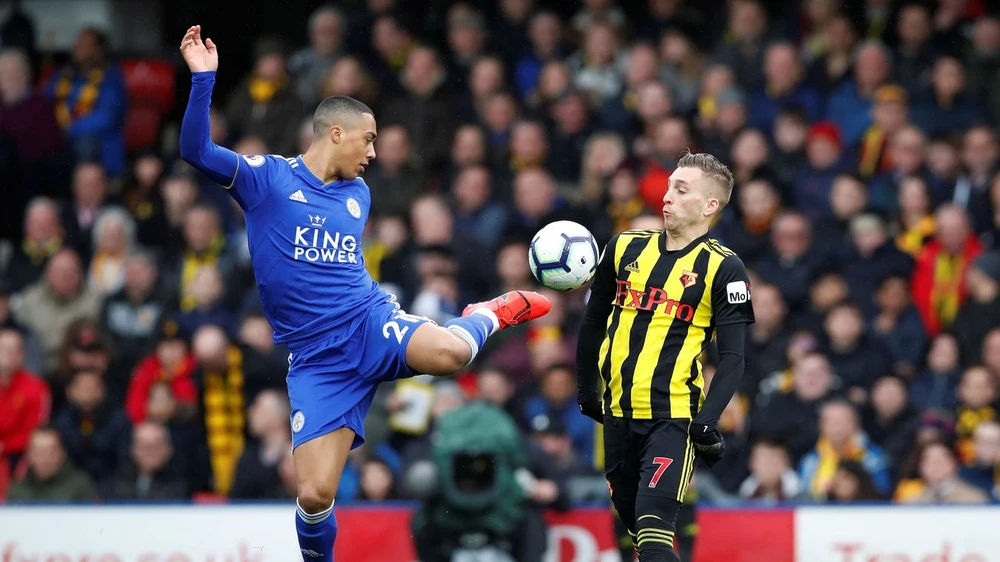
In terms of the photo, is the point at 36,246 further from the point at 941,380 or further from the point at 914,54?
the point at 914,54

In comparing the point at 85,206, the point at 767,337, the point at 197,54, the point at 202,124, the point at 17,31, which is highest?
the point at 17,31

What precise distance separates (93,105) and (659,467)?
8413 mm

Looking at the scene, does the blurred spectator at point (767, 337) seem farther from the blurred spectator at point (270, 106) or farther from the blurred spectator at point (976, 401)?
the blurred spectator at point (270, 106)

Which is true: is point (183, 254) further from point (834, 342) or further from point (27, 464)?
point (834, 342)

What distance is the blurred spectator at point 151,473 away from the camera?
10484 millimetres

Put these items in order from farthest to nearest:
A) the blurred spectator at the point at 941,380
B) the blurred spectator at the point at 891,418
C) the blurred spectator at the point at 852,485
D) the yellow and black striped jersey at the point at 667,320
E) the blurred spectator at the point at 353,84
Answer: the blurred spectator at the point at 353,84 < the blurred spectator at the point at 941,380 < the blurred spectator at the point at 891,418 < the blurred spectator at the point at 852,485 < the yellow and black striped jersey at the point at 667,320

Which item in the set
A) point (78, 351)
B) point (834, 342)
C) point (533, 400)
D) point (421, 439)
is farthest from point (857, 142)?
point (78, 351)

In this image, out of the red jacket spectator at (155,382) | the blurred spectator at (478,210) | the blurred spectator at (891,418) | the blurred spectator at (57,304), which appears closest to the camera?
the blurred spectator at (891,418)

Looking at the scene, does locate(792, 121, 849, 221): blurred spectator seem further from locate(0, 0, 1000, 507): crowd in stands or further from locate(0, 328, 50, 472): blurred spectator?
locate(0, 328, 50, 472): blurred spectator

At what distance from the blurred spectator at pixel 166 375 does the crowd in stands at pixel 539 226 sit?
0.08 ft

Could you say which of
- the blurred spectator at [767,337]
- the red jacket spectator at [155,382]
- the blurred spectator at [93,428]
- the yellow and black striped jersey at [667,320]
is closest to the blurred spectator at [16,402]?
the blurred spectator at [93,428]

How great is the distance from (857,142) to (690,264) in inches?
216

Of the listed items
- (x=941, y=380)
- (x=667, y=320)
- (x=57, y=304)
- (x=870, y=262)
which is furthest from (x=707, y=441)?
(x=57, y=304)

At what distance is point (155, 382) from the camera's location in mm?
11227
